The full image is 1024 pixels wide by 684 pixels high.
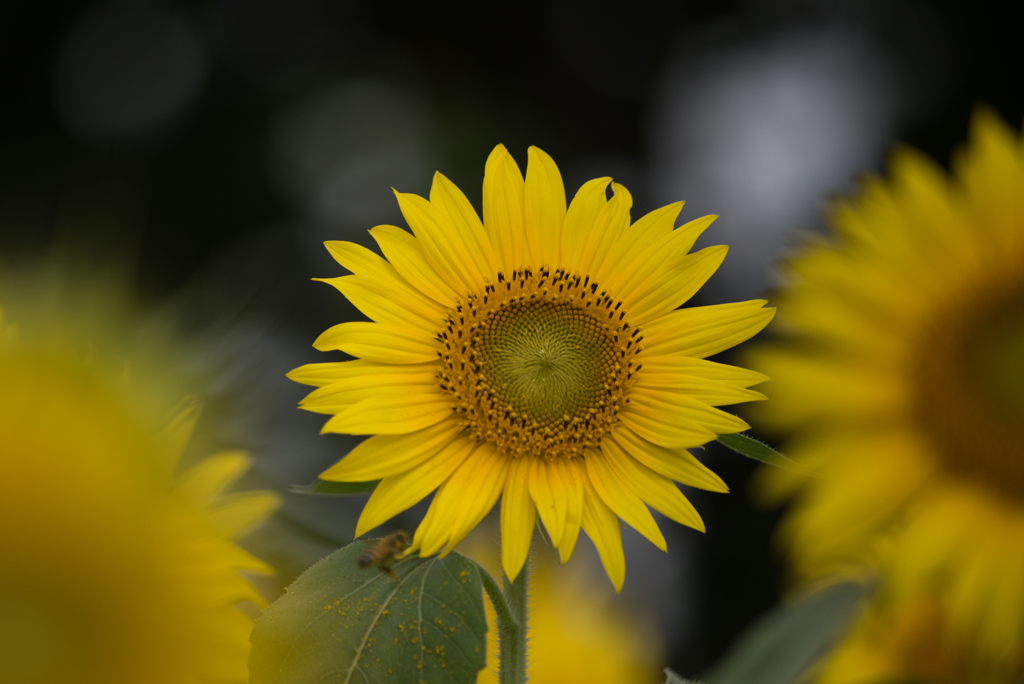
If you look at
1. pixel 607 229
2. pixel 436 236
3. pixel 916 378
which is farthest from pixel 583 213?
pixel 916 378

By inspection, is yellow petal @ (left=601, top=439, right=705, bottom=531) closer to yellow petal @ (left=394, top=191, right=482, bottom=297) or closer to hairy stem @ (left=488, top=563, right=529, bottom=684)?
hairy stem @ (left=488, top=563, right=529, bottom=684)

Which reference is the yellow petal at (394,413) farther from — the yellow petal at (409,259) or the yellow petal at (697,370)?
the yellow petal at (697,370)

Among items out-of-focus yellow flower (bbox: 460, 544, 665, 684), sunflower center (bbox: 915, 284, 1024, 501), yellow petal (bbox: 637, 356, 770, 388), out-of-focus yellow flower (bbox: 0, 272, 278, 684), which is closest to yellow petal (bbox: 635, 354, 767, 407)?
yellow petal (bbox: 637, 356, 770, 388)

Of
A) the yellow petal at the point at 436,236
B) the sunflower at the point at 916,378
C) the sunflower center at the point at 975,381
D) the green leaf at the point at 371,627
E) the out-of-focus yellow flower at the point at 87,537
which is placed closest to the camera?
the out-of-focus yellow flower at the point at 87,537

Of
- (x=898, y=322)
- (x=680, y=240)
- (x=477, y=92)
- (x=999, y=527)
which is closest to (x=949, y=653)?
(x=999, y=527)

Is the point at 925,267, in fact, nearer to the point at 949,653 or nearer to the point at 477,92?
the point at 949,653

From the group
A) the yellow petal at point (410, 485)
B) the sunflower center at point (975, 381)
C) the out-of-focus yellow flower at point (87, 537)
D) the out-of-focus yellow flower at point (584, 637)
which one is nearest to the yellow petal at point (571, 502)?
the yellow petal at point (410, 485)
